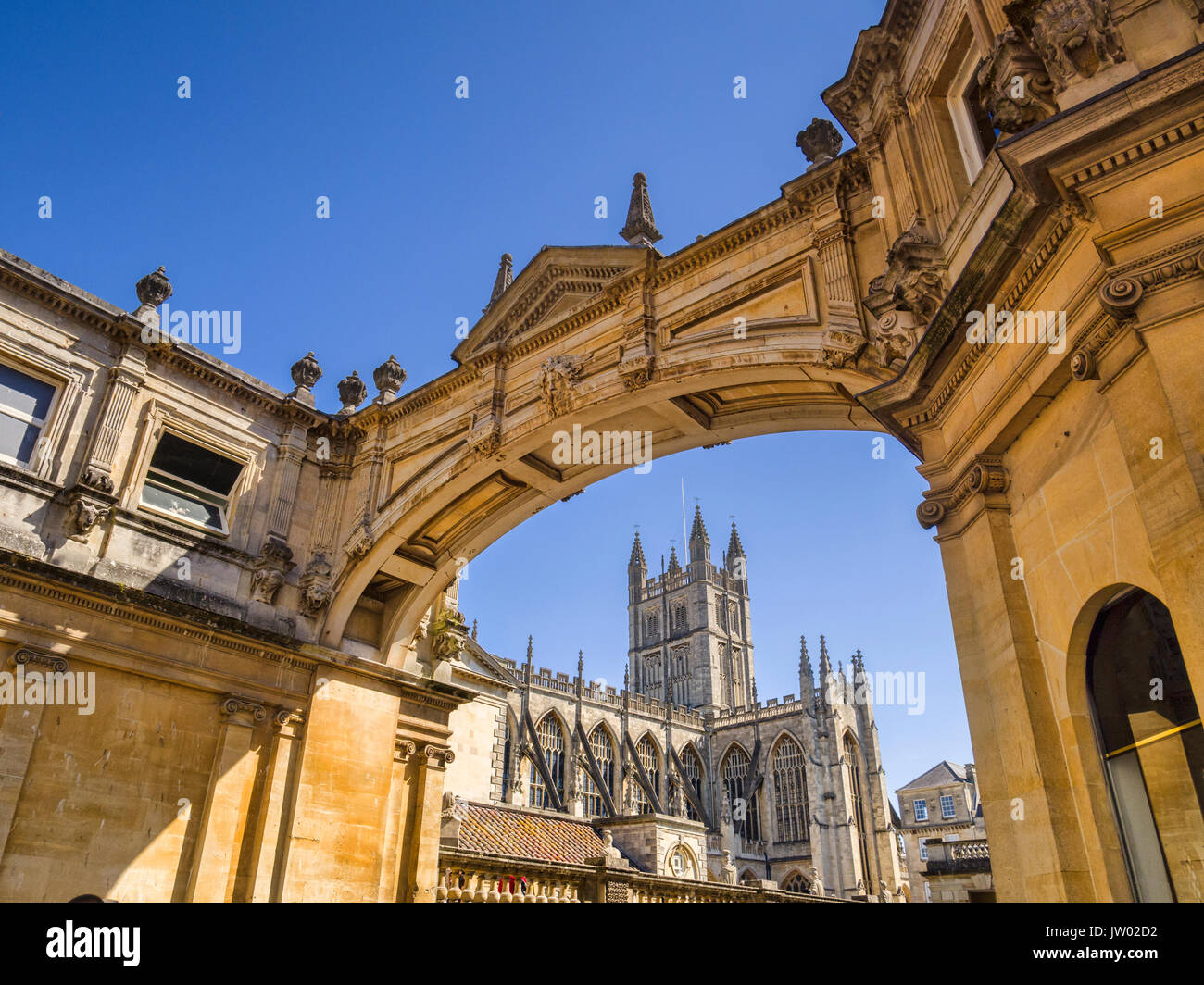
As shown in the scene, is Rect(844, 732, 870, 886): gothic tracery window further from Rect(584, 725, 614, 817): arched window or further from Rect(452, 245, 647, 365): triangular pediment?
Rect(452, 245, 647, 365): triangular pediment

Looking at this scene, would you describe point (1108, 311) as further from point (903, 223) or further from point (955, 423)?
point (903, 223)

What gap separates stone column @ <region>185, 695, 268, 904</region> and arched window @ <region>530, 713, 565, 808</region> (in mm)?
50015

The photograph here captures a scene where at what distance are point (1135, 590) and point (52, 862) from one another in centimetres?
1195

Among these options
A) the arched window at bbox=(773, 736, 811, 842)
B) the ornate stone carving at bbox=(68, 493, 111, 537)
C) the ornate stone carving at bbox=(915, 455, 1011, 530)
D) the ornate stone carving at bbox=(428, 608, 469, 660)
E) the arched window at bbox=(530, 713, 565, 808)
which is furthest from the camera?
the arched window at bbox=(773, 736, 811, 842)

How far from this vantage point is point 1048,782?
5738 millimetres

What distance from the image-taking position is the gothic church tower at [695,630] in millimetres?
91562

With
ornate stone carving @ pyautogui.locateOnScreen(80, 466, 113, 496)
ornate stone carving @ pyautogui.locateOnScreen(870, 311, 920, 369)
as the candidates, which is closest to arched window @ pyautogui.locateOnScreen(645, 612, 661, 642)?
ornate stone carving @ pyautogui.locateOnScreen(80, 466, 113, 496)

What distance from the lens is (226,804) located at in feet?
39.4

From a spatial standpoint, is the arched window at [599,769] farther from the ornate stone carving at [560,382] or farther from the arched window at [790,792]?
the ornate stone carving at [560,382]

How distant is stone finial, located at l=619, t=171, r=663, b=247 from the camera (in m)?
12.5

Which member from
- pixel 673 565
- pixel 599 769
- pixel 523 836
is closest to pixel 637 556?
pixel 673 565

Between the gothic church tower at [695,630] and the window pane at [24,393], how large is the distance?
265 feet

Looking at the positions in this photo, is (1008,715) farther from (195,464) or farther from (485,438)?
(195,464)

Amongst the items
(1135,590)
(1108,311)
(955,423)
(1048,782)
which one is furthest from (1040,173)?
(1048,782)
